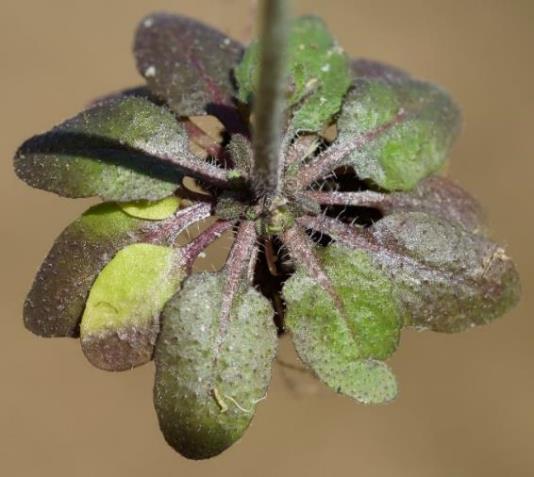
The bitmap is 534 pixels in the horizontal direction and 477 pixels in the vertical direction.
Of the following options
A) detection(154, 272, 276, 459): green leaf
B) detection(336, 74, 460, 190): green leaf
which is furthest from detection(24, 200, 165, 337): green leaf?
detection(336, 74, 460, 190): green leaf

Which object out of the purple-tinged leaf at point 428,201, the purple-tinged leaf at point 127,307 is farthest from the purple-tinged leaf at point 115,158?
the purple-tinged leaf at point 428,201

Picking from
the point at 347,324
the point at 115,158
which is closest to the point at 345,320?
the point at 347,324

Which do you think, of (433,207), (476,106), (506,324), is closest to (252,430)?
(506,324)

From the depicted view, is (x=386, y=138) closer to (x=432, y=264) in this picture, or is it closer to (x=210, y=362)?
(x=432, y=264)

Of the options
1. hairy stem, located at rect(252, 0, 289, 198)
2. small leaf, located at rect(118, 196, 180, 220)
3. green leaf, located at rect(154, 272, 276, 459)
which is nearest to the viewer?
hairy stem, located at rect(252, 0, 289, 198)

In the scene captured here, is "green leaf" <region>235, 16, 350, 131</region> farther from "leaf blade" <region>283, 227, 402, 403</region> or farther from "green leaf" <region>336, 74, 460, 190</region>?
"leaf blade" <region>283, 227, 402, 403</region>

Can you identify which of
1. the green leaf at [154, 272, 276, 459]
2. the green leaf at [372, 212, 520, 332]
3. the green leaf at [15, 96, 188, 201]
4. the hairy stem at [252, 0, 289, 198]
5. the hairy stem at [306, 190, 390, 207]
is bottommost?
the green leaf at [154, 272, 276, 459]

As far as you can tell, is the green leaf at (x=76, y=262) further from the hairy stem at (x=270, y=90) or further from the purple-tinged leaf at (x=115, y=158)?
the hairy stem at (x=270, y=90)
